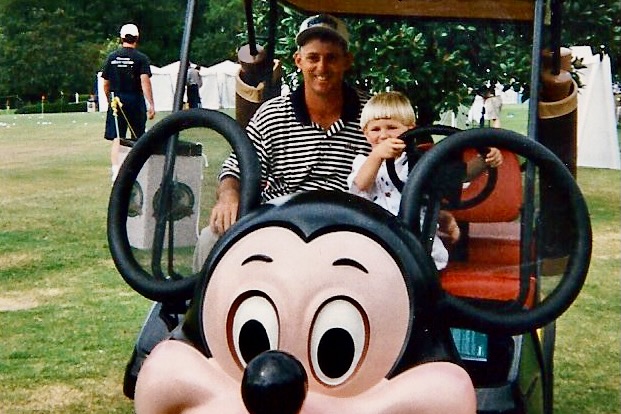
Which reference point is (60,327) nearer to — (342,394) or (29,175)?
(342,394)

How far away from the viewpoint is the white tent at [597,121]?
10.6m

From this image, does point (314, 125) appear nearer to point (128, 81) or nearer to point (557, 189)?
point (557, 189)

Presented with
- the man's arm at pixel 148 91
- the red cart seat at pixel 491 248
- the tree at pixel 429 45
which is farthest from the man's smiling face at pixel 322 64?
the man's arm at pixel 148 91

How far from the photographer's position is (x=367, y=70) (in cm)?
397

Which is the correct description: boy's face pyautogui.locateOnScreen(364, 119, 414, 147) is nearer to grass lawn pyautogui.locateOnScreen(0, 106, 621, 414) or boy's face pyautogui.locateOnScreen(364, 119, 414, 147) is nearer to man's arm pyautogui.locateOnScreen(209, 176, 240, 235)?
grass lawn pyautogui.locateOnScreen(0, 106, 621, 414)

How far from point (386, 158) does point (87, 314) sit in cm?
315

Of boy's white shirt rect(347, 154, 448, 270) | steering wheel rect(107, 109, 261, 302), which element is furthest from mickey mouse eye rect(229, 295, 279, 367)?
boy's white shirt rect(347, 154, 448, 270)

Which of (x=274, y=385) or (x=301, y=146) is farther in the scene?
(x=301, y=146)

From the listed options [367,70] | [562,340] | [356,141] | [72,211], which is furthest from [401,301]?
[72,211]

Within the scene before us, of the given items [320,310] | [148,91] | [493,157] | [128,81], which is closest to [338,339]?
[320,310]

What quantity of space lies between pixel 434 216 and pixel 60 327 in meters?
3.22

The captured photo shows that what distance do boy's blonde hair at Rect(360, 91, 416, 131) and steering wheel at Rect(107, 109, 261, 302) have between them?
1.66 ft

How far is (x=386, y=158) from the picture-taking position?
2.35 metres

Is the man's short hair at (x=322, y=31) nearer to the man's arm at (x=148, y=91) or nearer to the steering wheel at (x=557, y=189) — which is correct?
the steering wheel at (x=557, y=189)
